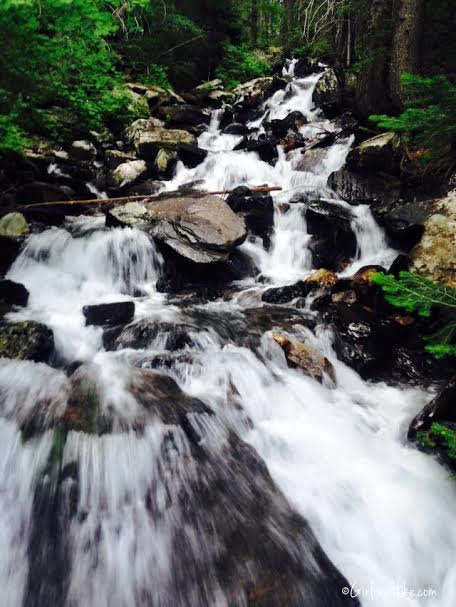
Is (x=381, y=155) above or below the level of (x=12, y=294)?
above

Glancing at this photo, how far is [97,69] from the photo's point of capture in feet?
37.8

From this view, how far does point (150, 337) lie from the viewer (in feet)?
15.4

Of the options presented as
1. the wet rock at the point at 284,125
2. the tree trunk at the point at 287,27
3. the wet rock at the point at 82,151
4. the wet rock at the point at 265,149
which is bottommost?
the wet rock at the point at 82,151

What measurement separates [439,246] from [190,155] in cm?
809

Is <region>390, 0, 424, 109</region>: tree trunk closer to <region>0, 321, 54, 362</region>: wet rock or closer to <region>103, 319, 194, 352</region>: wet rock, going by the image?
<region>103, 319, 194, 352</region>: wet rock

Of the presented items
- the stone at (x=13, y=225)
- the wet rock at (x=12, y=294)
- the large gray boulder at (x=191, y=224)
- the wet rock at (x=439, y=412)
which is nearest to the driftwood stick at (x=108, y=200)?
the stone at (x=13, y=225)

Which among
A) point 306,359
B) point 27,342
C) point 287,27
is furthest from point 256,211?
point 287,27

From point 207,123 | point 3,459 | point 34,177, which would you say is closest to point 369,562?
point 3,459

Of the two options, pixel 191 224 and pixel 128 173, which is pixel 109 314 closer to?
→ pixel 191 224

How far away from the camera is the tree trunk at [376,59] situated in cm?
854

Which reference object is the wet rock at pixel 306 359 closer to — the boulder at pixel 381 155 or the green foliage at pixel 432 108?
the green foliage at pixel 432 108

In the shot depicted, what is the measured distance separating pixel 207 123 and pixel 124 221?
945cm

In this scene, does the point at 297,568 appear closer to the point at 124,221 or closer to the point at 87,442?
the point at 87,442

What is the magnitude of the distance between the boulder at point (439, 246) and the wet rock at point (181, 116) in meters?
10.5
